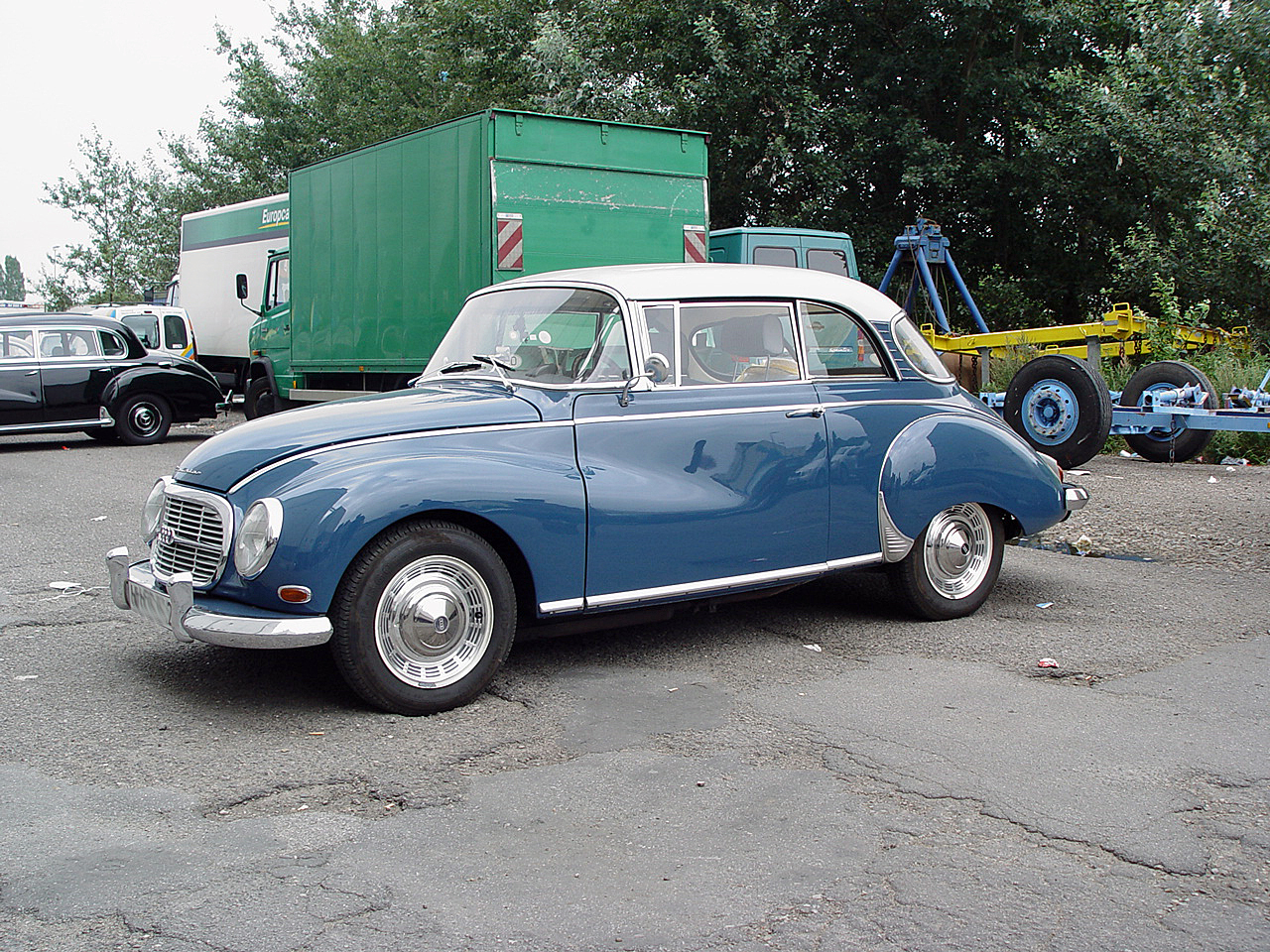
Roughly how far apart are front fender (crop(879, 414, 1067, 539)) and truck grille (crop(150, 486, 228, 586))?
300 cm

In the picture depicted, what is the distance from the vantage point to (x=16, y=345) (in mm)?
15344

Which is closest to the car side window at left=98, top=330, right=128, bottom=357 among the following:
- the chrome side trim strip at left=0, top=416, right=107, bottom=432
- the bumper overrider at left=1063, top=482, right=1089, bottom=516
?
the chrome side trim strip at left=0, top=416, right=107, bottom=432

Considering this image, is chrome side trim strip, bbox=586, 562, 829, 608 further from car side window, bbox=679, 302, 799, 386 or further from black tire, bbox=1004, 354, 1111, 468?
black tire, bbox=1004, 354, 1111, 468

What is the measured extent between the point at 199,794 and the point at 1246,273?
50.5 feet

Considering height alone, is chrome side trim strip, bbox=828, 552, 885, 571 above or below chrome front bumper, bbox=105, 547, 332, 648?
above

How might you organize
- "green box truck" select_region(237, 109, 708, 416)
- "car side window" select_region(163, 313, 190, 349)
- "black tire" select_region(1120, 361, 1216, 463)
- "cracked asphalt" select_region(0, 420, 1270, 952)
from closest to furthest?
"cracked asphalt" select_region(0, 420, 1270, 952)
"green box truck" select_region(237, 109, 708, 416)
"black tire" select_region(1120, 361, 1216, 463)
"car side window" select_region(163, 313, 190, 349)

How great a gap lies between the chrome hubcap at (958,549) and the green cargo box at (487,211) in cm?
614

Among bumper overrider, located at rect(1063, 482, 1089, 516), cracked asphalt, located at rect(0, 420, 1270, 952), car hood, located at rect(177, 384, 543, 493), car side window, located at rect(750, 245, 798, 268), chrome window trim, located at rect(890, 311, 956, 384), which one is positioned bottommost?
cracked asphalt, located at rect(0, 420, 1270, 952)

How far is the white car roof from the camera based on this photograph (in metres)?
5.39

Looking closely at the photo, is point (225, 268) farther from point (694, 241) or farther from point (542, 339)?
point (542, 339)

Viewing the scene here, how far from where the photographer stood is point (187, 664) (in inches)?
207

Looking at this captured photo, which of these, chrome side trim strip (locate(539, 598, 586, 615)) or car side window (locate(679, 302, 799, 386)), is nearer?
chrome side trim strip (locate(539, 598, 586, 615))

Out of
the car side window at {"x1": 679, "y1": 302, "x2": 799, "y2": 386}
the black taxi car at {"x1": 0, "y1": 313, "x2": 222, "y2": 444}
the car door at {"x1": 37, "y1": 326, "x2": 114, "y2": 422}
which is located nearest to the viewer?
the car side window at {"x1": 679, "y1": 302, "x2": 799, "y2": 386}

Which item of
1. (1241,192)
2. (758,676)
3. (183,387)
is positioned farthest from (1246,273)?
(183,387)
